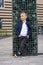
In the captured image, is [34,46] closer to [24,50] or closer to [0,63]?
[24,50]

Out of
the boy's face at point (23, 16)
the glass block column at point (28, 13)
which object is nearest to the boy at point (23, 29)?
the boy's face at point (23, 16)

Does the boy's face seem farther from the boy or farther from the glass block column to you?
the glass block column

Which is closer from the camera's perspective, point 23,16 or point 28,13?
point 23,16

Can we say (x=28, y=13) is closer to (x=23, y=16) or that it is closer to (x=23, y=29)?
(x=23, y=16)

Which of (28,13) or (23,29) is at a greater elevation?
(28,13)

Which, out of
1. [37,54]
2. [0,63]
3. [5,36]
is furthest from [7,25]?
[0,63]

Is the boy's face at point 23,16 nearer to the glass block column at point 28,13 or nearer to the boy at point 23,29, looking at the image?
the boy at point 23,29

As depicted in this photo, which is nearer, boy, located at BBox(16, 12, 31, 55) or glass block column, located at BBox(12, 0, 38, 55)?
boy, located at BBox(16, 12, 31, 55)

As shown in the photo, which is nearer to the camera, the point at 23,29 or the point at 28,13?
the point at 23,29

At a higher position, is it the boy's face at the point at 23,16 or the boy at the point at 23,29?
the boy's face at the point at 23,16

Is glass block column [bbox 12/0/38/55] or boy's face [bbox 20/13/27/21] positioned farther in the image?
glass block column [bbox 12/0/38/55]

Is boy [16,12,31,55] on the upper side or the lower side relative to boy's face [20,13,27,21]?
lower

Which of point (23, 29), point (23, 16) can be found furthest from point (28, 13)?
point (23, 29)

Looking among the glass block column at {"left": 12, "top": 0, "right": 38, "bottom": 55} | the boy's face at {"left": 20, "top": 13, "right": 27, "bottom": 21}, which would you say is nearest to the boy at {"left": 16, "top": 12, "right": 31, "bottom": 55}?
the boy's face at {"left": 20, "top": 13, "right": 27, "bottom": 21}
